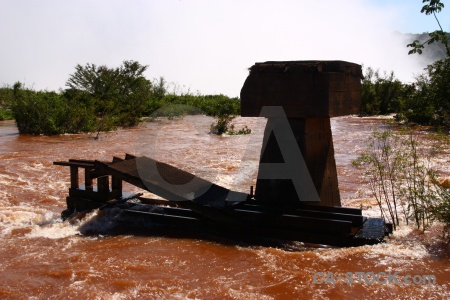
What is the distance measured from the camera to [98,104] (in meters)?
22.2

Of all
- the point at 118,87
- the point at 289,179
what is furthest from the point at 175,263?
the point at 118,87

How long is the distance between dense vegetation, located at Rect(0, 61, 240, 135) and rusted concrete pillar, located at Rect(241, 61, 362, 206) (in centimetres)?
1297

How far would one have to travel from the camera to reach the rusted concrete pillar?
488cm

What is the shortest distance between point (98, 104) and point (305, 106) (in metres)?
18.6

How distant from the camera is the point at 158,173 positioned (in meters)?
5.99

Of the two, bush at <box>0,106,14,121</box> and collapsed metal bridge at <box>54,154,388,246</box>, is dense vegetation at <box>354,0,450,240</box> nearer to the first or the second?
collapsed metal bridge at <box>54,154,388,246</box>

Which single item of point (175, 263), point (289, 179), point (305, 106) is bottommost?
point (175, 263)

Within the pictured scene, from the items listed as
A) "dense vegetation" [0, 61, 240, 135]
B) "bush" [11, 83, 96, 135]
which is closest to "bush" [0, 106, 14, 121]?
"dense vegetation" [0, 61, 240, 135]

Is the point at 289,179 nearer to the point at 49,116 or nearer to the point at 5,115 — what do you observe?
the point at 49,116

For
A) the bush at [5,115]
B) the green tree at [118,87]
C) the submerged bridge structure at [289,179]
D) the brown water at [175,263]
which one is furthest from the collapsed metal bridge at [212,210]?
the bush at [5,115]

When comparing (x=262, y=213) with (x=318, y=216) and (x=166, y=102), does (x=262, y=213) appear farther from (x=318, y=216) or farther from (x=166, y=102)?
(x=166, y=102)

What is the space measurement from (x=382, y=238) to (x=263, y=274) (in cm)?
126

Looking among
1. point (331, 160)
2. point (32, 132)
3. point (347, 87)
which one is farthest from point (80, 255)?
point (32, 132)

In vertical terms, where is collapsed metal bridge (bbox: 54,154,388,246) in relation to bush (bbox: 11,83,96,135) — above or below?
below
